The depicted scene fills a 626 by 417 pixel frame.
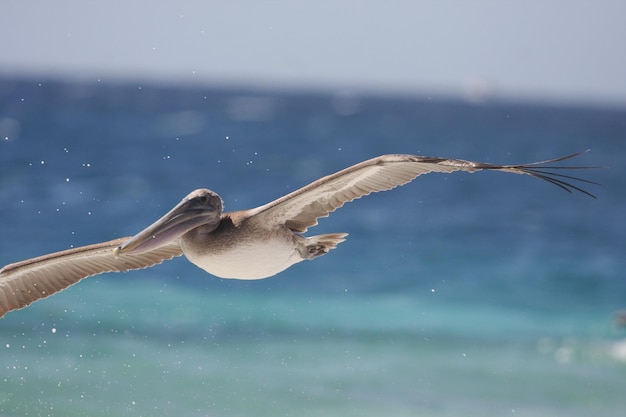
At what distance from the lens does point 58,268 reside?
6.98m

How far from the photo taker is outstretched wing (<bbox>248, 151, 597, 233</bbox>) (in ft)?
19.2

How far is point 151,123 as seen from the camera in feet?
154

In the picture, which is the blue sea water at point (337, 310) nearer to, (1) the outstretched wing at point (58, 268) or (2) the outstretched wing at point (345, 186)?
(1) the outstretched wing at point (58, 268)

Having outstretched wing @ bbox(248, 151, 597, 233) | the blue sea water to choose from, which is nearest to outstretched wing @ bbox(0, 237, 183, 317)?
outstretched wing @ bbox(248, 151, 597, 233)

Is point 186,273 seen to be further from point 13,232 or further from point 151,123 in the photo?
point 151,123

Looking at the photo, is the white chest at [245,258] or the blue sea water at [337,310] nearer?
the white chest at [245,258]

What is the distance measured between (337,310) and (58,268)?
8823 mm

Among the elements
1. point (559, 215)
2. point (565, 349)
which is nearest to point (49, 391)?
point (565, 349)

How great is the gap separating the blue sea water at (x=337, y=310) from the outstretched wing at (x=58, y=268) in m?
3.35

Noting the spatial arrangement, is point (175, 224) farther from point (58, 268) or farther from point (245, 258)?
point (58, 268)

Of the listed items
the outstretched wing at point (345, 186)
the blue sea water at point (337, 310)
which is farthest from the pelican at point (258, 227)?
the blue sea water at point (337, 310)

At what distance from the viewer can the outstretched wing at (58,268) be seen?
660 cm

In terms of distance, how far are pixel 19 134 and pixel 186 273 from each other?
23711 millimetres

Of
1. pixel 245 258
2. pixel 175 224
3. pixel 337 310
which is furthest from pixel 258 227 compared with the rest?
pixel 337 310
